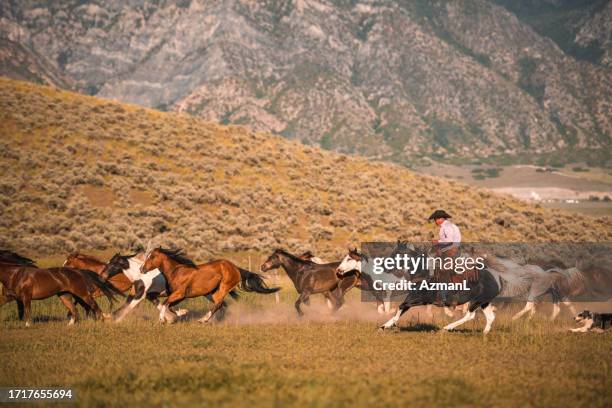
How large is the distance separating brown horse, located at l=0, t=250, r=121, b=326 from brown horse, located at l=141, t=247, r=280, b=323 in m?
1.73

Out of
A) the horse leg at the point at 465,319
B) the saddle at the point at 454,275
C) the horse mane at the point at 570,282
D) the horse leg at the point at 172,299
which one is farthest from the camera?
the horse mane at the point at 570,282

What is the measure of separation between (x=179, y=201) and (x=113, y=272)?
83.8 ft

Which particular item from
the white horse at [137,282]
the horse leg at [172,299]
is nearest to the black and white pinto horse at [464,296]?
the horse leg at [172,299]

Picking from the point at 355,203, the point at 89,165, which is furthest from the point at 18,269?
the point at 355,203

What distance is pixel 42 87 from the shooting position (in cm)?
6500

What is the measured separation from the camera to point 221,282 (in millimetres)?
19734

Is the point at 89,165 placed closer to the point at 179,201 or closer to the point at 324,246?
the point at 179,201

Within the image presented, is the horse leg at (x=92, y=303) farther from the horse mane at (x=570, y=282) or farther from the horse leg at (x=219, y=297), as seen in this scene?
the horse mane at (x=570, y=282)

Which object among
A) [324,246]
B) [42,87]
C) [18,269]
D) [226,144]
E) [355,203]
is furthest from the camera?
[42,87]

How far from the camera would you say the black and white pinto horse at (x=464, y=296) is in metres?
17.3

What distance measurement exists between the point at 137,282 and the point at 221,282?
2.45 meters

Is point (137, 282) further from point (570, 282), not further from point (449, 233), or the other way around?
point (570, 282)

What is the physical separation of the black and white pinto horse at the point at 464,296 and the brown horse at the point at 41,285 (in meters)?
8.52

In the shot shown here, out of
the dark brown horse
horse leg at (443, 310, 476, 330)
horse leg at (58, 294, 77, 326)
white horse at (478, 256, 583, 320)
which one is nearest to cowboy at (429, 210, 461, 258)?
white horse at (478, 256, 583, 320)
